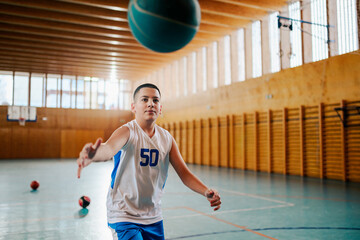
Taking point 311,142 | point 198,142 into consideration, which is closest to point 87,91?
point 198,142

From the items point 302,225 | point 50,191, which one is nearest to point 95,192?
point 50,191

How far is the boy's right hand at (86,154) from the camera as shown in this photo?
5.84ft

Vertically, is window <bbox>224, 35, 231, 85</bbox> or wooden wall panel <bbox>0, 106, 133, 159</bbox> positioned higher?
window <bbox>224, 35, 231, 85</bbox>

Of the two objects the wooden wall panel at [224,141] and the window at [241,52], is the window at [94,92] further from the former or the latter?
the window at [241,52]

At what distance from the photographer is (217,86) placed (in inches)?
658

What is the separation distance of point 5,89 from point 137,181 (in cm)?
2475

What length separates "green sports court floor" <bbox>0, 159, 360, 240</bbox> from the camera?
4398 millimetres

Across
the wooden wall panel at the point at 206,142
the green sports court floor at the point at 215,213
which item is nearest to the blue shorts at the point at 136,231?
the green sports court floor at the point at 215,213

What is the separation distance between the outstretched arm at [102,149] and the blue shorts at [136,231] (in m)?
0.52

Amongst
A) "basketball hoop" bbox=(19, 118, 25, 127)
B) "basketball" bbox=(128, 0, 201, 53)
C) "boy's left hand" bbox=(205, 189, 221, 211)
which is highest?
"basketball hoop" bbox=(19, 118, 25, 127)

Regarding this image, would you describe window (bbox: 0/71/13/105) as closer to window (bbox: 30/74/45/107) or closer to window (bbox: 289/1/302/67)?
window (bbox: 30/74/45/107)

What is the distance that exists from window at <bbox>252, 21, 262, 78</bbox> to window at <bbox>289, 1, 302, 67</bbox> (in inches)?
72.3

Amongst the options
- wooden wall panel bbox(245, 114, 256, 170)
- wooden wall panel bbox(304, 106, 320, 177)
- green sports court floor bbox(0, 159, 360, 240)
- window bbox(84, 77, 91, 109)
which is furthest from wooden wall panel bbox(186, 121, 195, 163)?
window bbox(84, 77, 91, 109)

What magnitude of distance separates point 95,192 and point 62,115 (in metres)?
18.7
